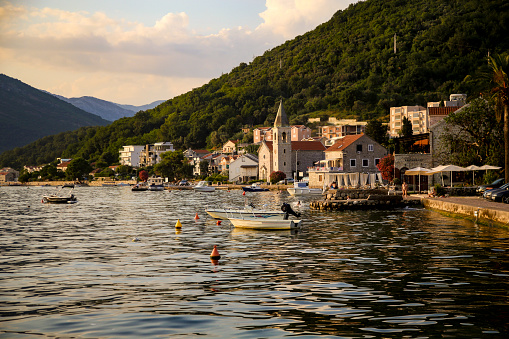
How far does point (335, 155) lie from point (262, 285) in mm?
89052

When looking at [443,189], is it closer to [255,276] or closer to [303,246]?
[303,246]

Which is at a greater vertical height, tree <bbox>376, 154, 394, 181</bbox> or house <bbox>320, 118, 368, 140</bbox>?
house <bbox>320, 118, 368, 140</bbox>

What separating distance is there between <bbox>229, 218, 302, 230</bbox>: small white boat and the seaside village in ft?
117

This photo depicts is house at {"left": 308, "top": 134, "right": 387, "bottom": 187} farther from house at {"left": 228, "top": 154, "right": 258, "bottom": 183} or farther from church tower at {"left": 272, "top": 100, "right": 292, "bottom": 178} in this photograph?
house at {"left": 228, "top": 154, "right": 258, "bottom": 183}

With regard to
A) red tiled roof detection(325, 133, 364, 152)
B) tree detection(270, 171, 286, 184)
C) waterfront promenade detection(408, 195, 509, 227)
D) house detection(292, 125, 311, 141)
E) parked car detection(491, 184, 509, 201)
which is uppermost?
house detection(292, 125, 311, 141)

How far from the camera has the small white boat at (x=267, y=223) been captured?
35.4 metres

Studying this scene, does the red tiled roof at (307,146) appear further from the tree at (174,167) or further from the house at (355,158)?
the tree at (174,167)

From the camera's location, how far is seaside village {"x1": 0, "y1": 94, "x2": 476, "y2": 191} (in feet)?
241

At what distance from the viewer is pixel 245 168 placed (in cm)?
14812

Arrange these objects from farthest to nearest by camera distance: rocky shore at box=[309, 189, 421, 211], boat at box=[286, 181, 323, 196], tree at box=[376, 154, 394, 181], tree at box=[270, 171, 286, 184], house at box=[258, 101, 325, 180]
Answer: house at box=[258, 101, 325, 180] → tree at box=[270, 171, 286, 184] → boat at box=[286, 181, 323, 196] → tree at box=[376, 154, 394, 181] → rocky shore at box=[309, 189, 421, 211]

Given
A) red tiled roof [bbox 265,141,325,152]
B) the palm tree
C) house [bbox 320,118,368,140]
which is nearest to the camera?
the palm tree

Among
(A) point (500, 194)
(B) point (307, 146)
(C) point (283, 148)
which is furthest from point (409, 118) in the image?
(A) point (500, 194)

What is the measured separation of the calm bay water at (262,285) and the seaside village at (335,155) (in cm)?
4121

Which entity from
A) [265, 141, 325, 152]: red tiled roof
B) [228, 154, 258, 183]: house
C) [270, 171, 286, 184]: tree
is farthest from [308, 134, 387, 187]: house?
[228, 154, 258, 183]: house
